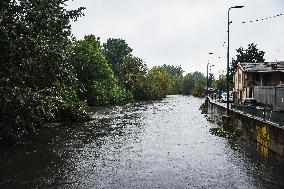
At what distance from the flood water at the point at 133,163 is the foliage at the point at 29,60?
2.34 m

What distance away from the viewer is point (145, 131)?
30828 millimetres

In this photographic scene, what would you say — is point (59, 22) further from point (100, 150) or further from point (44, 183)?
point (44, 183)

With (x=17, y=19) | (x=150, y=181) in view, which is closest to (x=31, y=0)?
(x=17, y=19)

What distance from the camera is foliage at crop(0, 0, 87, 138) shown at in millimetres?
20139

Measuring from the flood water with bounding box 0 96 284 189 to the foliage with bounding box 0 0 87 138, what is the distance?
92.1 inches

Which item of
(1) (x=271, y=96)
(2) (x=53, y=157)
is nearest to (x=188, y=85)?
(1) (x=271, y=96)

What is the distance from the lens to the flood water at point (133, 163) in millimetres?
14609

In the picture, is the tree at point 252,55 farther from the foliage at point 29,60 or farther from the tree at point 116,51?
the foliage at point 29,60

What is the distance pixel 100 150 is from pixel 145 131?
961 centimetres

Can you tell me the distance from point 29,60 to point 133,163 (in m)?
8.72

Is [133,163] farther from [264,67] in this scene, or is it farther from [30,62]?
[264,67]

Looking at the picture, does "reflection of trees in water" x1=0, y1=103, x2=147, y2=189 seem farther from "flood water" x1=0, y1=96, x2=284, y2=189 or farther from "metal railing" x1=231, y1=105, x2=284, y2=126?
"metal railing" x1=231, y1=105, x2=284, y2=126

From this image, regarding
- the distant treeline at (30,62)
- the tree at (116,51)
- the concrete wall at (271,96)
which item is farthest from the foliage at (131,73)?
the distant treeline at (30,62)

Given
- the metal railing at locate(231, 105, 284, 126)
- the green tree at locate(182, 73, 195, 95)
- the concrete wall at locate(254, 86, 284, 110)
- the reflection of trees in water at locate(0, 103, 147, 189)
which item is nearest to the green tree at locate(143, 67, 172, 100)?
the green tree at locate(182, 73, 195, 95)
